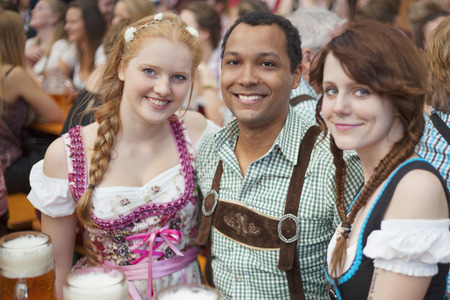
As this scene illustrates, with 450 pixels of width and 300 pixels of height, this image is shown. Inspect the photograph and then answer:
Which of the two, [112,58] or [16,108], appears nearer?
[112,58]

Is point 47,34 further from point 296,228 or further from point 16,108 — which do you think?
point 296,228

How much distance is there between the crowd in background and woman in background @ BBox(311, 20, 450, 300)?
2.8 inches

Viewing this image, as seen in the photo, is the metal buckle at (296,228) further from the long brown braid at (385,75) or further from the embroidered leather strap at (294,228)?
the long brown braid at (385,75)

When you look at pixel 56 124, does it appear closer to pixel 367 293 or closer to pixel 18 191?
pixel 18 191

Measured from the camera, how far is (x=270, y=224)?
4.81 ft

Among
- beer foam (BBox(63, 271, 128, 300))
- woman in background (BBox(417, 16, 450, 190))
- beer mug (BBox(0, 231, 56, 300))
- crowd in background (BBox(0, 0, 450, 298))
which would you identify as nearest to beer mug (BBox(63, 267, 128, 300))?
beer foam (BBox(63, 271, 128, 300))

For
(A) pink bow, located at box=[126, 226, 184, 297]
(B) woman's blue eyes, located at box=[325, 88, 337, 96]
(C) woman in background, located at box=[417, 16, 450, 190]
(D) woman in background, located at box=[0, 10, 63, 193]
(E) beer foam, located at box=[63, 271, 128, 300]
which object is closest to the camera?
(E) beer foam, located at box=[63, 271, 128, 300]

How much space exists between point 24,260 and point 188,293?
367 mm

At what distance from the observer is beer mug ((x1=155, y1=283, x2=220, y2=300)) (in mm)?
970

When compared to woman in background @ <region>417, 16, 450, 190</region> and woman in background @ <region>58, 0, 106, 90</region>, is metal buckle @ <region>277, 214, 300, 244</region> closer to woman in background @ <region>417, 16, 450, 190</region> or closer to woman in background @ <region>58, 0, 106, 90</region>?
woman in background @ <region>417, 16, 450, 190</region>

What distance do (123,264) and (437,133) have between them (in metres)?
1.16

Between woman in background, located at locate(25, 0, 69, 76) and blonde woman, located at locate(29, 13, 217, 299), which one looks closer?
A: blonde woman, located at locate(29, 13, 217, 299)

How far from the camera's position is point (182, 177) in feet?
5.34

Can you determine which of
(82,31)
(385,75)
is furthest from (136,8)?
(385,75)
